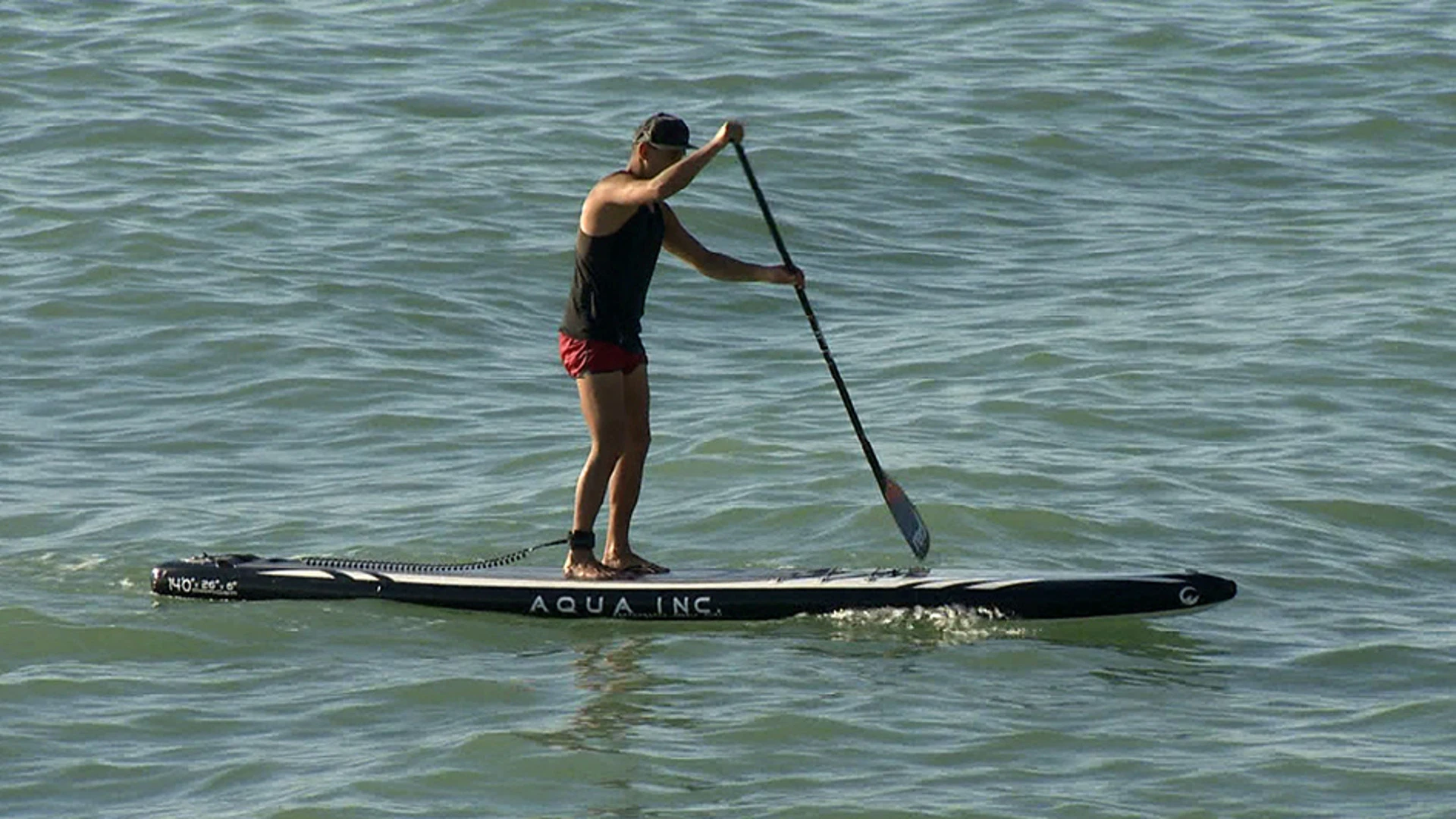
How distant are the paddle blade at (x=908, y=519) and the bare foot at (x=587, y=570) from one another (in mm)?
1100

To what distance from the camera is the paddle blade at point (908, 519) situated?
9055 mm

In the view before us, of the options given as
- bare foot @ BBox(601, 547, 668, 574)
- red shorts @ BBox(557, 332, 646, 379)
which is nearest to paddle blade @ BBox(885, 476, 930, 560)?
bare foot @ BBox(601, 547, 668, 574)

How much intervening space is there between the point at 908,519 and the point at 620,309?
1.48 m

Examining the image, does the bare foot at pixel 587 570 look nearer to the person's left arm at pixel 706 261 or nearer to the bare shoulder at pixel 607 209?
the person's left arm at pixel 706 261

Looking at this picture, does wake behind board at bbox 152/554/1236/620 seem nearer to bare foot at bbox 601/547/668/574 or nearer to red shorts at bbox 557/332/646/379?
bare foot at bbox 601/547/668/574

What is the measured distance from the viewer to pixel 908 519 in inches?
357

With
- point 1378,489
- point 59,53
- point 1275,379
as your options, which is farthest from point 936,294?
point 59,53

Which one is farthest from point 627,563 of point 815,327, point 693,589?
point 815,327

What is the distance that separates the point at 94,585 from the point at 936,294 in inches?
269

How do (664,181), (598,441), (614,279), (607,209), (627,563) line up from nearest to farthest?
(664,181), (607,209), (614,279), (598,441), (627,563)

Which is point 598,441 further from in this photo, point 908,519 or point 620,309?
point 908,519

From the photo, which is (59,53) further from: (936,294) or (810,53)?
(936,294)

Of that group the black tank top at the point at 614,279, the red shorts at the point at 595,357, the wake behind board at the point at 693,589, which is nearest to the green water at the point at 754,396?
the wake behind board at the point at 693,589

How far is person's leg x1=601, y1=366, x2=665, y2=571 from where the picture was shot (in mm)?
8625
